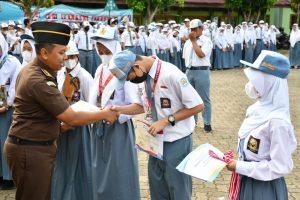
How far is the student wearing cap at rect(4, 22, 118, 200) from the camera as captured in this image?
3.11 meters

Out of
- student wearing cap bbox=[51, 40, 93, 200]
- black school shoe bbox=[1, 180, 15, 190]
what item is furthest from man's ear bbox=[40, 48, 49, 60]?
black school shoe bbox=[1, 180, 15, 190]

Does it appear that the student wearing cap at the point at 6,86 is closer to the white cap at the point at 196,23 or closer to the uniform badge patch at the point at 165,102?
the uniform badge patch at the point at 165,102

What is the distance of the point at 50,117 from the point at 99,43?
1.19 m

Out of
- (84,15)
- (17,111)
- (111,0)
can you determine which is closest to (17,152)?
(17,111)

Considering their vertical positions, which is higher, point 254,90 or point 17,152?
point 254,90

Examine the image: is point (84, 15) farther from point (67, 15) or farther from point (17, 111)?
point (17, 111)

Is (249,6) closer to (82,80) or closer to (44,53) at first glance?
(82,80)

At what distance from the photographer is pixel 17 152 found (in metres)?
3.23

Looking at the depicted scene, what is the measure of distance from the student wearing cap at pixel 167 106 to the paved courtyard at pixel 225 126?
152 centimetres

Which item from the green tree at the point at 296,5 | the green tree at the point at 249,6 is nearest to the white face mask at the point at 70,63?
the green tree at the point at 249,6

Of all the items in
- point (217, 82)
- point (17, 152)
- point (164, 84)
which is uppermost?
point (164, 84)

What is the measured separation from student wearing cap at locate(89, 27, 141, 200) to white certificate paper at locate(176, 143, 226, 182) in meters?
1.22

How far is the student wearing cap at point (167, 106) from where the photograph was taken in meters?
3.29

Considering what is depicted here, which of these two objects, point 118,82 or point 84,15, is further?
point 84,15
